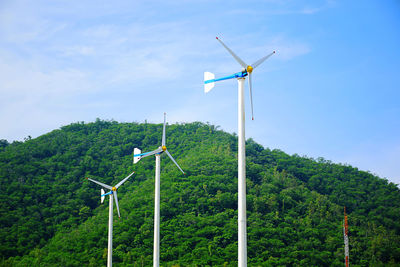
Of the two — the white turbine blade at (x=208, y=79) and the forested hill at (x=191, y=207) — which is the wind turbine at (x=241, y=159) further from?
the forested hill at (x=191, y=207)

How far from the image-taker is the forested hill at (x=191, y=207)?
67438 mm

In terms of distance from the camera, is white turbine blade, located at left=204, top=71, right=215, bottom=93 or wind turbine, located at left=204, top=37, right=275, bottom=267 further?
white turbine blade, located at left=204, top=71, right=215, bottom=93

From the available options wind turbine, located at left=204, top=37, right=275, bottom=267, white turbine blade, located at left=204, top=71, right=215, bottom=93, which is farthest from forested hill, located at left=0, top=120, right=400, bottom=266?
wind turbine, located at left=204, top=37, right=275, bottom=267

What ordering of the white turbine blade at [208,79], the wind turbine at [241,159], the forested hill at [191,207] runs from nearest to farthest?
the wind turbine at [241,159]
the white turbine blade at [208,79]
the forested hill at [191,207]

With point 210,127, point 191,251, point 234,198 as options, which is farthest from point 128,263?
point 210,127

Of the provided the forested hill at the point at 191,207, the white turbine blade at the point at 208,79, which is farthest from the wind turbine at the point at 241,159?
the forested hill at the point at 191,207

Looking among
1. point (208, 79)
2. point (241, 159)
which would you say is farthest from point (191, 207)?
point (241, 159)

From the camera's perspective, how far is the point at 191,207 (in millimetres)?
77250

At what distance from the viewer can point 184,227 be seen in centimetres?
7256

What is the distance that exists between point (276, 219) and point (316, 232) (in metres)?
6.19

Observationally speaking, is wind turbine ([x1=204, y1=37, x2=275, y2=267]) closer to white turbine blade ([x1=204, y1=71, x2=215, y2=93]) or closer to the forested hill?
white turbine blade ([x1=204, y1=71, x2=215, y2=93])

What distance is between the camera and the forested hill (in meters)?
67.4

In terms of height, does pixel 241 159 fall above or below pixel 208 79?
below

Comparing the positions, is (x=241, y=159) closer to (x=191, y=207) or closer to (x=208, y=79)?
(x=208, y=79)
